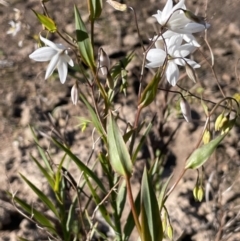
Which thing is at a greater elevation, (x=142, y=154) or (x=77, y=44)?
(x=77, y=44)

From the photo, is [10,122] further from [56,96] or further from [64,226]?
[64,226]

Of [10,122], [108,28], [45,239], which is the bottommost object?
[45,239]

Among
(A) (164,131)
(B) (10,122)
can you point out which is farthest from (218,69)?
(B) (10,122)

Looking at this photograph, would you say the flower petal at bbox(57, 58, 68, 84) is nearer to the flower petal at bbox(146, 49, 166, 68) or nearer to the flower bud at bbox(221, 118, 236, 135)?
the flower petal at bbox(146, 49, 166, 68)

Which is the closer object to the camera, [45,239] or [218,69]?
[45,239]

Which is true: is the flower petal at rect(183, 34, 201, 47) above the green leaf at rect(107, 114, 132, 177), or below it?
above

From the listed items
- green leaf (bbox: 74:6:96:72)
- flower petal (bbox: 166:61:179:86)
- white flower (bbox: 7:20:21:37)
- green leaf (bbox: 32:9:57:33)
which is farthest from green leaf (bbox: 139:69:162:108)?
white flower (bbox: 7:20:21:37)

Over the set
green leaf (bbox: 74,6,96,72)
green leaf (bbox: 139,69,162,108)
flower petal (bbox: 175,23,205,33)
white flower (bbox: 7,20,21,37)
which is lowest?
white flower (bbox: 7,20,21,37)

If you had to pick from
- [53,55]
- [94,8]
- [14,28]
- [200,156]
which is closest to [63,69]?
[53,55]

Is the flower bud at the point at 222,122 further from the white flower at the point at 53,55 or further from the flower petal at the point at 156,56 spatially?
the white flower at the point at 53,55
